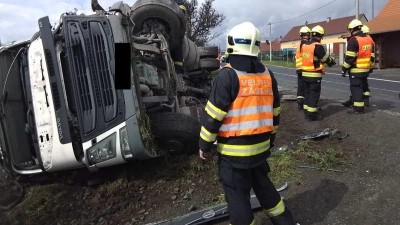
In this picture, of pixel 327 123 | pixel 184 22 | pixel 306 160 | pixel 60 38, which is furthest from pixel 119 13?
pixel 327 123

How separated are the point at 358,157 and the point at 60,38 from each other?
360 centimetres

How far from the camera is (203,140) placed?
2988mm

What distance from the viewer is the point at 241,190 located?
3.00 meters

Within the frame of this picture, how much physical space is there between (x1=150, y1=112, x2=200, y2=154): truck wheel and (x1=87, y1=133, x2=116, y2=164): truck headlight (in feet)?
1.84

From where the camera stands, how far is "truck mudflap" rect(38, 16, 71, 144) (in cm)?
394

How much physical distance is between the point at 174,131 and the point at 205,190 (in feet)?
2.43

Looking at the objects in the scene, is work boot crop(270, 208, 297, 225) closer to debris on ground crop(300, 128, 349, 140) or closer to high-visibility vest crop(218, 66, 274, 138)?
high-visibility vest crop(218, 66, 274, 138)

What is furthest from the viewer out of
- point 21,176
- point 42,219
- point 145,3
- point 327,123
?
point 327,123

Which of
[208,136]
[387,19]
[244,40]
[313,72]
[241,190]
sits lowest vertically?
[241,190]

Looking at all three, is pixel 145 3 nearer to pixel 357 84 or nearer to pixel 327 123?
pixel 327 123

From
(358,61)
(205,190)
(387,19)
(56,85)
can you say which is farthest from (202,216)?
(387,19)

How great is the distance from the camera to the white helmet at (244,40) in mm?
2910

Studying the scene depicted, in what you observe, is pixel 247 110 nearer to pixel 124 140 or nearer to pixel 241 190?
pixel 241 190

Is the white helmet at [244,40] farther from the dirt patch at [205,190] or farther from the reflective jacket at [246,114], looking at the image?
the dirt patch at [205,190]
